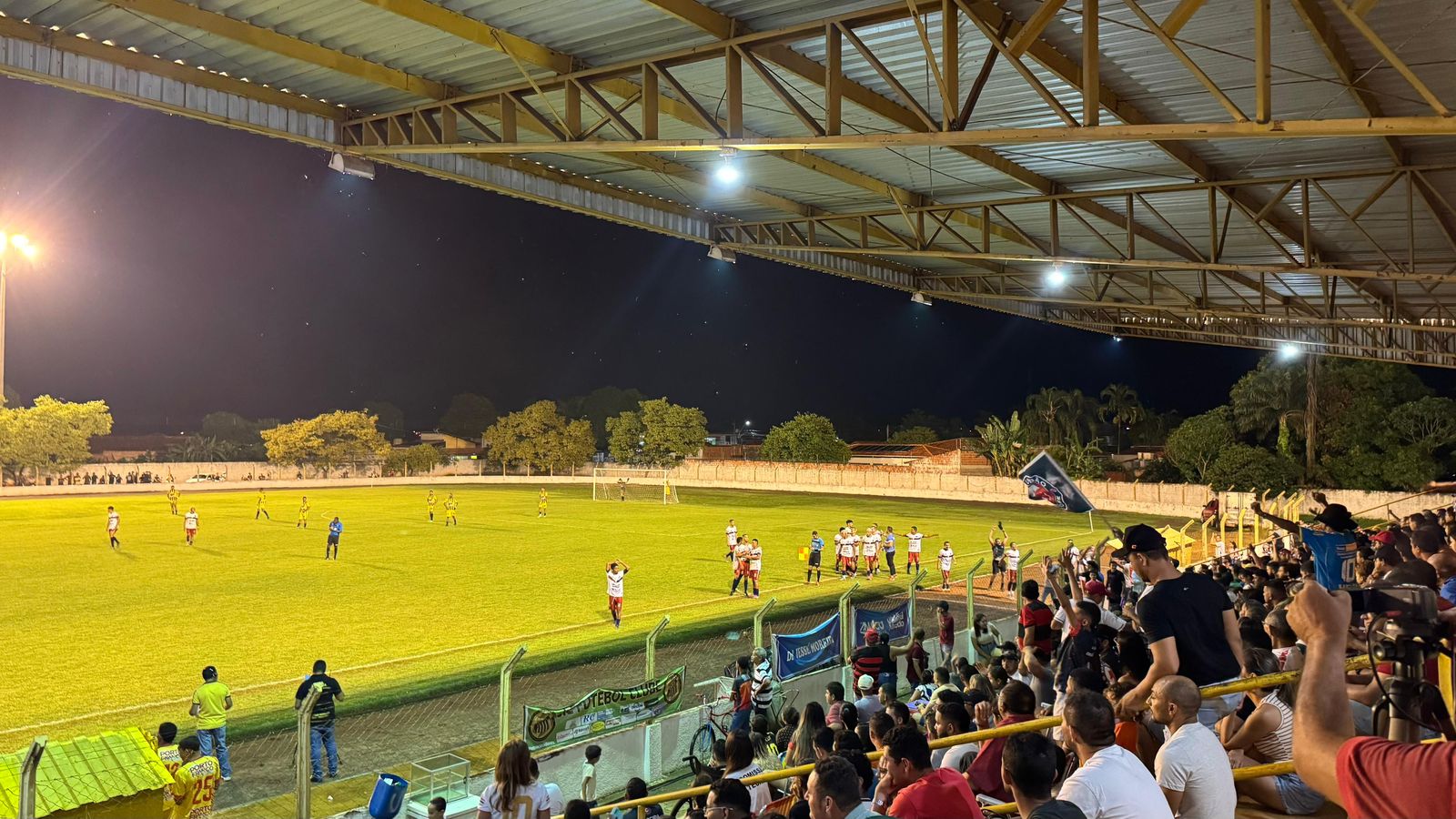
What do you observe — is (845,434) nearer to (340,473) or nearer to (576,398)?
(576,398)

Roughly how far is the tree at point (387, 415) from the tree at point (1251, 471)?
89509 mm

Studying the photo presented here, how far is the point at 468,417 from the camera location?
120 meters

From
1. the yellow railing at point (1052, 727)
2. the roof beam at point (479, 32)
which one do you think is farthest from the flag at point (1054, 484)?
the roof beam at point (479, 32)

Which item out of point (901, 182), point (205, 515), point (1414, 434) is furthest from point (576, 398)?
point (901, 182)

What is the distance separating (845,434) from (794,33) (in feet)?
368

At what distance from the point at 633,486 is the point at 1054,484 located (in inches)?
2137

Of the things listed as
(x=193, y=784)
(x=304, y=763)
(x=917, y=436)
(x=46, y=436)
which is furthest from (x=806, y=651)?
(x=917, y=436)

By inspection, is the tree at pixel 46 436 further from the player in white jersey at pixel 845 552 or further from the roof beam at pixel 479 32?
the roof beam at pixel 479 32

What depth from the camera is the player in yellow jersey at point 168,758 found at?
8.11 meters

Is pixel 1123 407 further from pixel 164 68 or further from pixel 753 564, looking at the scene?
pixel 164 68

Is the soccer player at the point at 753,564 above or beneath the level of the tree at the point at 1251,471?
beneath

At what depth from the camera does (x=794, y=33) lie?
11.2 metres

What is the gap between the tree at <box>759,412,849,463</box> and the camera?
78.2 metres

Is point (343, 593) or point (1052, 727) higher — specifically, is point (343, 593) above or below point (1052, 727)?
below
